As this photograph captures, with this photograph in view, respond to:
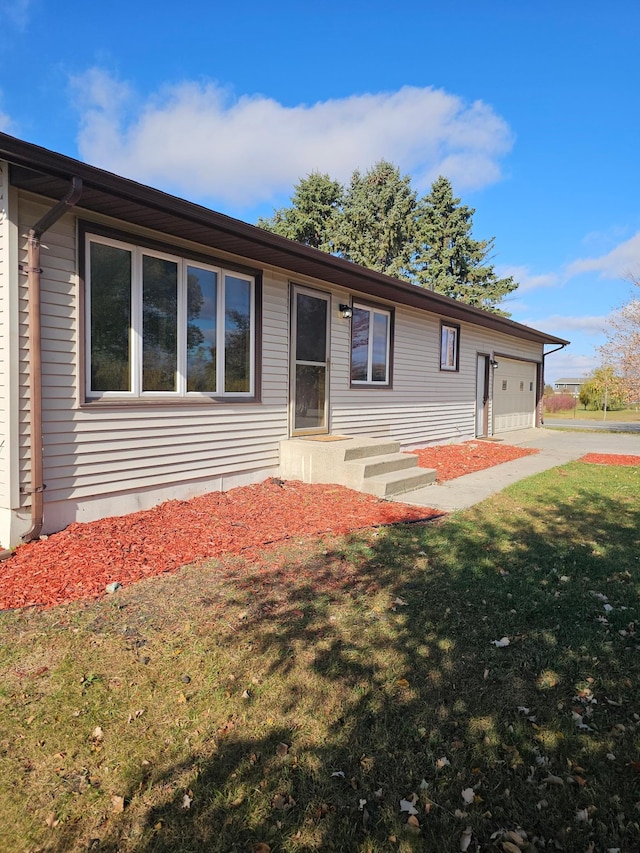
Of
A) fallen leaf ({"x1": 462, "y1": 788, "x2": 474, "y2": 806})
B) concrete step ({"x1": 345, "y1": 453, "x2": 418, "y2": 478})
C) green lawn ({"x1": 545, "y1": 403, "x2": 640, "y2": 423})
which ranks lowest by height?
fallen leaf ({"x1": 462, "y1": 788, "x2": 474, "y2": 806})

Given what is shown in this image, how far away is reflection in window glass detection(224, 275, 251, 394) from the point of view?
6602 mm

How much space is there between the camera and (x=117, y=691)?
2.59 m

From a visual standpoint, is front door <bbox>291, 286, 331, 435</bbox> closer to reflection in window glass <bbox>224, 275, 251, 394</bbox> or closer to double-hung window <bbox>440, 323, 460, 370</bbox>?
reflection in window glass <bbox>224, 275, 251, 394</bbox>

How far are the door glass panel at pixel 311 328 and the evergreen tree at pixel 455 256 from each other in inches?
815

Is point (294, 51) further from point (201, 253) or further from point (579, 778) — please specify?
point (579, 778)

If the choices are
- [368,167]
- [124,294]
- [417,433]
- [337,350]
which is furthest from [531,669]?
[368,167]

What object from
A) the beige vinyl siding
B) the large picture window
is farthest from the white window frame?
the beige vinyl siding

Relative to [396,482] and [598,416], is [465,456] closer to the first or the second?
[396,482]

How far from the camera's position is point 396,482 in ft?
22.9

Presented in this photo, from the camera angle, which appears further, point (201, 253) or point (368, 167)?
point (368, 167)

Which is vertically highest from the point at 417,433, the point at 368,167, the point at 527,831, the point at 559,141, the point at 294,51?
the point at 368,167

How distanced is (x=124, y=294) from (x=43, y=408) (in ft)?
4.77

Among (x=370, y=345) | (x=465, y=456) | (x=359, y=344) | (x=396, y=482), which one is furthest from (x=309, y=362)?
(x=465, y=456)

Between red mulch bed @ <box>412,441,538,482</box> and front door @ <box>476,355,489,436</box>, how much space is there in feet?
3.81
